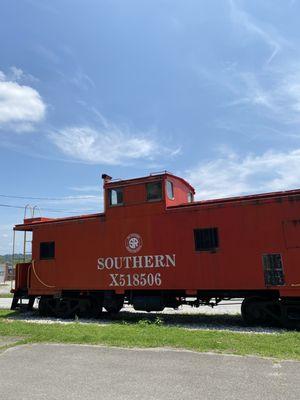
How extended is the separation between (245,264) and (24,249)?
9.40 metres

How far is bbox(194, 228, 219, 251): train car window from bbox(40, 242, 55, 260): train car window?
6.07 metres

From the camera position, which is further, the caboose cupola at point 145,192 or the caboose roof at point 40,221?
the caboose roof at point 40,221

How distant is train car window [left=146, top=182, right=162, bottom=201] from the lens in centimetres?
1369

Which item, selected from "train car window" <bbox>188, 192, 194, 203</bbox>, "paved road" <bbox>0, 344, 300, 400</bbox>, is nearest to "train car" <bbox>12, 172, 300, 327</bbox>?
"train car window" <bbox>188, 192, 194, 203</bbox>

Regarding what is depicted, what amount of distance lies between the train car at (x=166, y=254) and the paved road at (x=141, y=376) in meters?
4.76

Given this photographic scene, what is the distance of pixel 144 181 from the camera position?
14047 millimetres

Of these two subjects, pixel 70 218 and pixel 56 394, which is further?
pixel 70 218

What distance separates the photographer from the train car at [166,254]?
11.8m

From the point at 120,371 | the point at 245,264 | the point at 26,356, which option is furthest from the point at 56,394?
the point at 245,264

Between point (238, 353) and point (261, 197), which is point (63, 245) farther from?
point (238, 353)

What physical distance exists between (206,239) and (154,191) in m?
2.46

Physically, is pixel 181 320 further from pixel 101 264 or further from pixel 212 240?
pixel 101 264

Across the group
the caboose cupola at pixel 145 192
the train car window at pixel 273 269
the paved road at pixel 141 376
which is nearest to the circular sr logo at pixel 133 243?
the caboose cupola at pixel 145 192

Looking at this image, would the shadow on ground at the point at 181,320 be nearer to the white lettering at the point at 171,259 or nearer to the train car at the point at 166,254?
the train car at the point at 166,254
